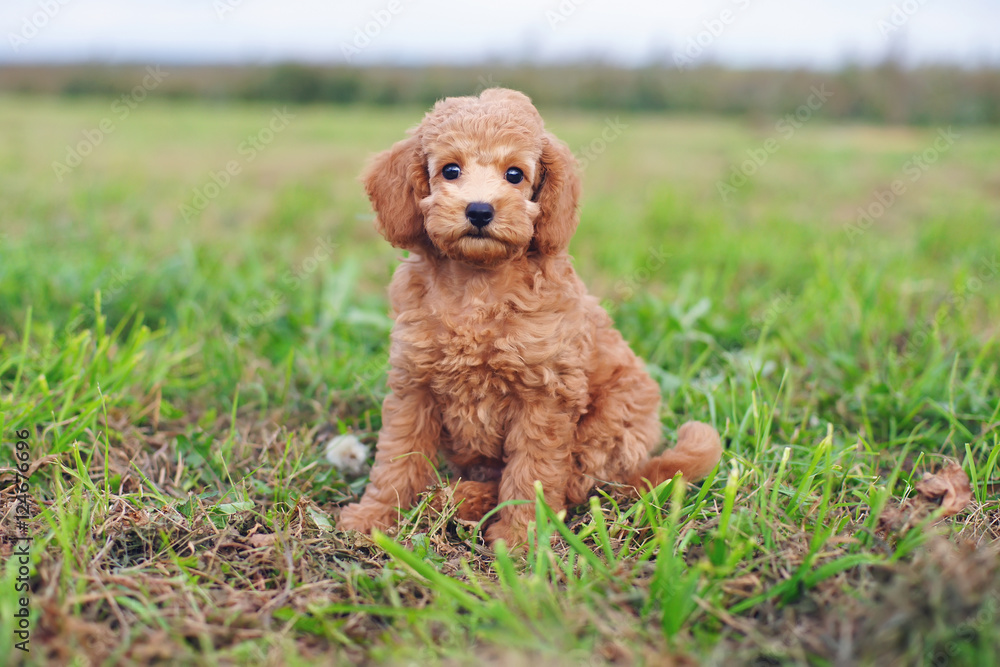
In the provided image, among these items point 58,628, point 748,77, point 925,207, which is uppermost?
point 748,77

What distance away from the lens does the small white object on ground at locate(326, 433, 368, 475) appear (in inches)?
123

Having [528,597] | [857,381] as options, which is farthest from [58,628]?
[857,381]

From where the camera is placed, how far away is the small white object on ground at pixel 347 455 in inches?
123

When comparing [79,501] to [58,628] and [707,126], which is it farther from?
[707,126]

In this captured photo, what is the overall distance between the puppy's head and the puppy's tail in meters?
0.92

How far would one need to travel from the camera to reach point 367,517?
9.00 feet

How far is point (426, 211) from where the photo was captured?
2.53 metres

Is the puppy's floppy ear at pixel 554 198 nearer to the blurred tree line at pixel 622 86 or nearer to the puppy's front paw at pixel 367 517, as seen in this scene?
the puppy's front paw at pixel 367 517

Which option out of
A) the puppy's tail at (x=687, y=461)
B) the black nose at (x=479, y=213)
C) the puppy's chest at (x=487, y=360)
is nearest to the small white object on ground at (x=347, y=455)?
the puppy's chest at (x=487, y=360)

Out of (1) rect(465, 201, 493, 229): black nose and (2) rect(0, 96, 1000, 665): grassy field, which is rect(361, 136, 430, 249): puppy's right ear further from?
(2) rect(0, 96, 1000, 665): grassy field

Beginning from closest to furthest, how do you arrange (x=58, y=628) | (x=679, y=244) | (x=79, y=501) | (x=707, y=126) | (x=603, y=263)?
1. (x=58, y=628)
2. (x=79, y=501)
3. (x=603, y=263)
4. (x=679, y=244)
5. (x=707, y=126)

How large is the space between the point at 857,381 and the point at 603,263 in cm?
253

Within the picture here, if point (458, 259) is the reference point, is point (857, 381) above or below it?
below

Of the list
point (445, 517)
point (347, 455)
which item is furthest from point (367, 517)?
point (347, 455)
